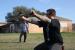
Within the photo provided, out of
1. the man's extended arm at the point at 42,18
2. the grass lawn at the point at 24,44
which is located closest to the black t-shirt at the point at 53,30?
the man's extended arm at the point at 42,18

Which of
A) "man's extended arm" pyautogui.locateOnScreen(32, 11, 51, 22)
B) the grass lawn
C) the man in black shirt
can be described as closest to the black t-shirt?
the man in black shirt

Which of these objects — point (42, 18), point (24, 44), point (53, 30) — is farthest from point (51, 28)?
point (24, 44)

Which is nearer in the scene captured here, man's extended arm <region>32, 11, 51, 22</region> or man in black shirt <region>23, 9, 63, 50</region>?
man's extended arm <region>32, 11, 51, 22</region>

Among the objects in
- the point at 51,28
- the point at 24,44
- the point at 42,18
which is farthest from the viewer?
the point at 24,44

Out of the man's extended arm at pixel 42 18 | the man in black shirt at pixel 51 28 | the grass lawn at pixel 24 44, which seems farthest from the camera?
the grass lawn at pixel 24 44

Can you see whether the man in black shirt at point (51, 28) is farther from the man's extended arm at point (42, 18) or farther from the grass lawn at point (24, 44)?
the grass lawn at point (24, 44)

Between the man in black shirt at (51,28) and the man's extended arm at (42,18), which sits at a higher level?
the man's extended arm at (42,18)

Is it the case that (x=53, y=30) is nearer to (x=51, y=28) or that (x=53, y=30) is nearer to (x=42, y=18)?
(x=51, y=28)

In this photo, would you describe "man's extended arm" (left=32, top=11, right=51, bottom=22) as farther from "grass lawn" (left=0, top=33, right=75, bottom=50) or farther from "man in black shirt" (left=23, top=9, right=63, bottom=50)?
"grass lawn" (left=0, top=33, right=75, bottom=50)

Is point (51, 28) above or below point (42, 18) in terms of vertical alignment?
below

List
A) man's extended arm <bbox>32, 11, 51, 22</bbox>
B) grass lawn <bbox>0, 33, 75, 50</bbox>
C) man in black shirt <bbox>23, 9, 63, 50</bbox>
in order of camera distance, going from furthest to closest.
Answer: grass lawn <bbox>0, 33, 75, 50</bbox>
man in black shirt <bbox>23, 9, 63, 50</bbox>
man's extended arm <bbox>32, 11, 51, 22</bbox>

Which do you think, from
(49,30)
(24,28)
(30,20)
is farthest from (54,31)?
(24,28)

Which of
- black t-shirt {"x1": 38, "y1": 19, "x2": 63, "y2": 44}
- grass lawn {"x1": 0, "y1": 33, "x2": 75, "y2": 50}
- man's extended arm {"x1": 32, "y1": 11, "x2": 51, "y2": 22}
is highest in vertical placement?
man's extended arm {"x1": 32, "y1": 11, "x2": 51, "y2": 22}

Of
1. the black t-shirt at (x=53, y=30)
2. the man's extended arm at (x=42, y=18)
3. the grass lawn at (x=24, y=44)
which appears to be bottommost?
the grass lawn at (x=24, y=44)
